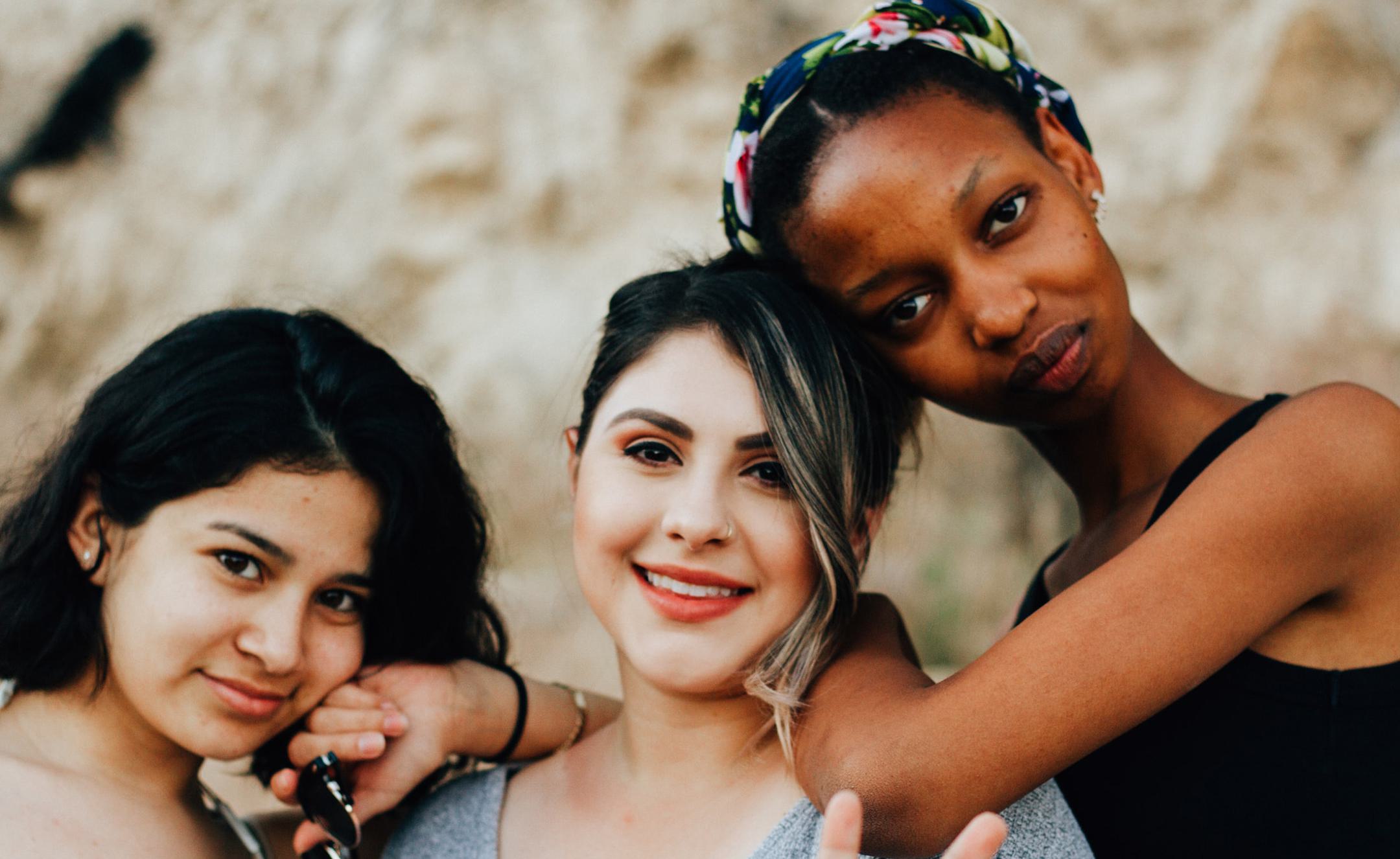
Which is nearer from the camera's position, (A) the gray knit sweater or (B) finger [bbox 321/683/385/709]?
(A) the gray knit sweater

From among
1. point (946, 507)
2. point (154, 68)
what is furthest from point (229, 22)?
point (946, 507)

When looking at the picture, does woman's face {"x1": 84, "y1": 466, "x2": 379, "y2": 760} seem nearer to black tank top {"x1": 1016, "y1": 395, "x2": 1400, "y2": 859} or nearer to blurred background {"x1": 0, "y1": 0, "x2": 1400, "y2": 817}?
black tank top {"x1": 1016, "y1": 395, "x2": 1400, "y2": 859}

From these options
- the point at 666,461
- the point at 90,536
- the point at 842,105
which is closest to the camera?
the point at 666,461

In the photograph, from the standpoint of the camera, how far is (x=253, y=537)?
6.49ft

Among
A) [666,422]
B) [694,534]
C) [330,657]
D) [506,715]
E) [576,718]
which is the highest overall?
[666,422]

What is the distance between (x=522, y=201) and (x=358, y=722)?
368cm

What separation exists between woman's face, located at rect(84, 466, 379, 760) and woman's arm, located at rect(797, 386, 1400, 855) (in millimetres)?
888

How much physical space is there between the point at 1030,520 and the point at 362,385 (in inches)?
143

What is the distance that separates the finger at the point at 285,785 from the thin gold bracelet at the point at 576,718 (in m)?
0.49

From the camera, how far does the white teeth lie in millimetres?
1829

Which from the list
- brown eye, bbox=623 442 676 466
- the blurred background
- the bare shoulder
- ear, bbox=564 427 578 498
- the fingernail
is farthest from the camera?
the blurred background

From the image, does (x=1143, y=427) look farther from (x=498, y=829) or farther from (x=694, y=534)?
(x=498, y=829)

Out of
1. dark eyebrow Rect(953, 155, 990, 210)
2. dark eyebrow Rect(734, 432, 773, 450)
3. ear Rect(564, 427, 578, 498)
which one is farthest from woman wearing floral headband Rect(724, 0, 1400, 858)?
ear Rect(564, 427, 578, 498)

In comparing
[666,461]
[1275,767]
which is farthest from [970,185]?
[1275,767]
